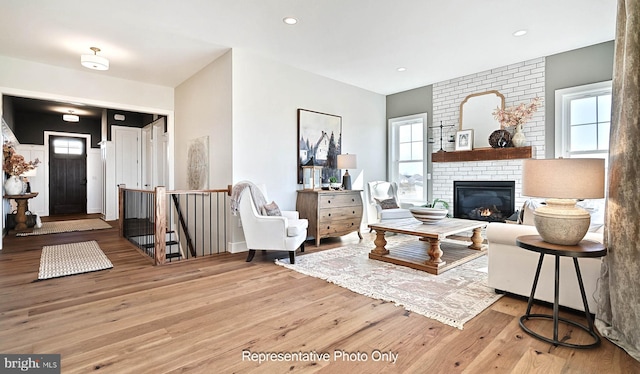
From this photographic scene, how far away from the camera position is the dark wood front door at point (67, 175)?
8.74 metres

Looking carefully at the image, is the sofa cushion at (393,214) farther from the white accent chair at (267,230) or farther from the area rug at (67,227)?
the area rug at (67,227)

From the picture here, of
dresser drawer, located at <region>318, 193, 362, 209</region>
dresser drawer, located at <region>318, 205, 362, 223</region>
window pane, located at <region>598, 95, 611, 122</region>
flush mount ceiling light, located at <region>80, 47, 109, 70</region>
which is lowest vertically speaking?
dresser drawer, located at <region>318, 205, 362, 223</region>

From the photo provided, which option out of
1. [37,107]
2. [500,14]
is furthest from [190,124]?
[37,107]

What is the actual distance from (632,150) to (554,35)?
291 cm

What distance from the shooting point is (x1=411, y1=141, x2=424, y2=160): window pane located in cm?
617

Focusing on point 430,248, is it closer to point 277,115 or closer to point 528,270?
point 528,270

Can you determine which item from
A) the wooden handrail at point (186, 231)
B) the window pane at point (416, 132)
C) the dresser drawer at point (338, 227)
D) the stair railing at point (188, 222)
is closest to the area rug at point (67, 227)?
the stair railing at point (188, 222)

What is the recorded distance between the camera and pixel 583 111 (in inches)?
171

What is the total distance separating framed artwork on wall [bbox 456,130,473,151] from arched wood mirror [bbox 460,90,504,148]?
75 millimetres

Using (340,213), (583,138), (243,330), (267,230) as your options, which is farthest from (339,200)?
(583,138)

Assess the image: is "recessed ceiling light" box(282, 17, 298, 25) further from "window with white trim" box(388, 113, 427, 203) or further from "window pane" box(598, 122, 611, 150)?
"window pane" box(598, 122, 611, 150)

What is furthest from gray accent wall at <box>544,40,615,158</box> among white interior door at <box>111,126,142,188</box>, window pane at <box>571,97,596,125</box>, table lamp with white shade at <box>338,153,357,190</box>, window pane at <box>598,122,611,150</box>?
white interior door at <box>111,126,142,188</box>

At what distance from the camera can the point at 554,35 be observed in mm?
3898

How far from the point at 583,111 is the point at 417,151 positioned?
8.41ft
